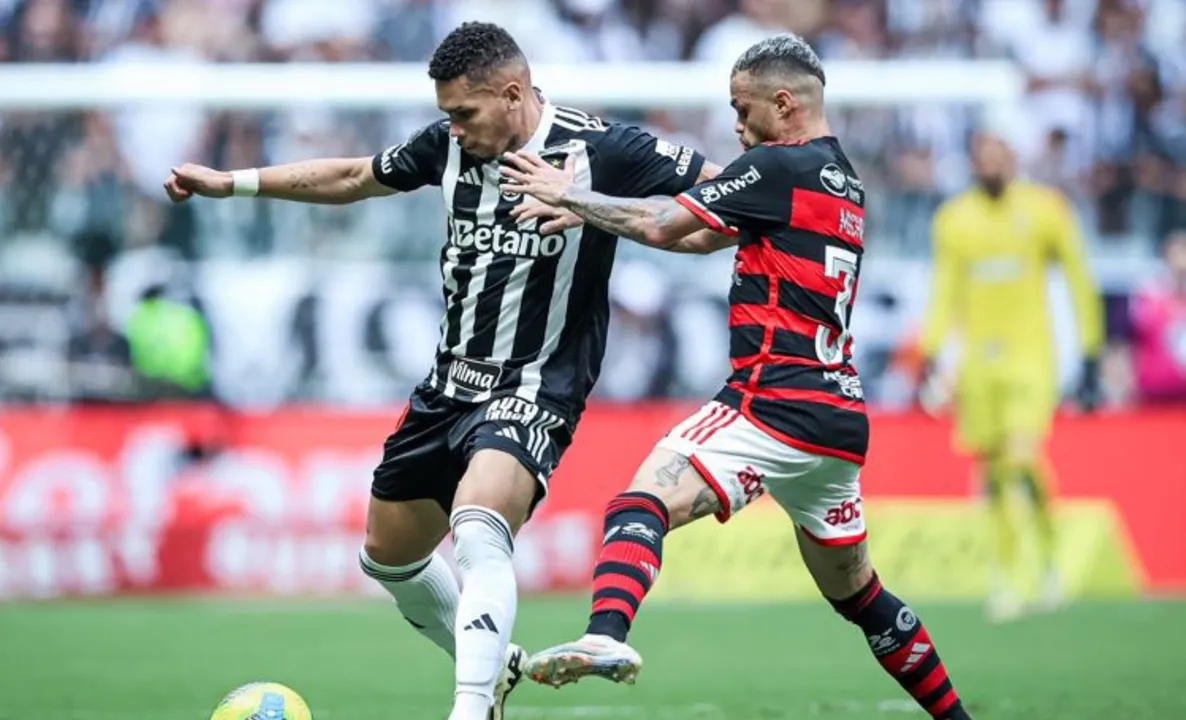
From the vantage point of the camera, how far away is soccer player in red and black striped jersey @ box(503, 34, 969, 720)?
6.81 metres

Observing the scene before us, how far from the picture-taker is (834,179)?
6965mm

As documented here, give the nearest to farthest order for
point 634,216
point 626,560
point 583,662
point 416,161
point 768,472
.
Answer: point 583,662
point 626,560
point 634,216
point 768,472
point 416,161

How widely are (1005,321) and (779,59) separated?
23.5ft

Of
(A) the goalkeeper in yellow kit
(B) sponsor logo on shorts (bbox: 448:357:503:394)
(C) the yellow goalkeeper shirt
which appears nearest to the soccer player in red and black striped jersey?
(B) sponsor logo on shorts (bbox: 448:357:503:394)

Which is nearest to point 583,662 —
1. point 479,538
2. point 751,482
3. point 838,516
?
point 479,538

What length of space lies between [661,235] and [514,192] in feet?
1.71

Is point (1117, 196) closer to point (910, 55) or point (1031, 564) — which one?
point (910, 55)

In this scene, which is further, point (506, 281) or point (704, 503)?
point (506, 281)

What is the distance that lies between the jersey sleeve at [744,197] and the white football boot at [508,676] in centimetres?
182

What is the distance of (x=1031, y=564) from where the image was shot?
14.6 meters

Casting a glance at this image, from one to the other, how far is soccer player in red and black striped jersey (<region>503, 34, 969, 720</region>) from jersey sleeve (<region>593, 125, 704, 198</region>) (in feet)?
0.95

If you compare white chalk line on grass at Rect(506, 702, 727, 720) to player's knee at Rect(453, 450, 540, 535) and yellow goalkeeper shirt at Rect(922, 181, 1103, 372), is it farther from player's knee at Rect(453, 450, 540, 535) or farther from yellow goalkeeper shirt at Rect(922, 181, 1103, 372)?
yellow goalkeeper shirt at Rect(922, 181, 1103, 372)

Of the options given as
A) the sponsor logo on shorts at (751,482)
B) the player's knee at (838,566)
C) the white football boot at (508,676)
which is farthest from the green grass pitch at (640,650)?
the sponsor logo on shorts at (751,482)

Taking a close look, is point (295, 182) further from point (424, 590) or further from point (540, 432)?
point (424, 590)
